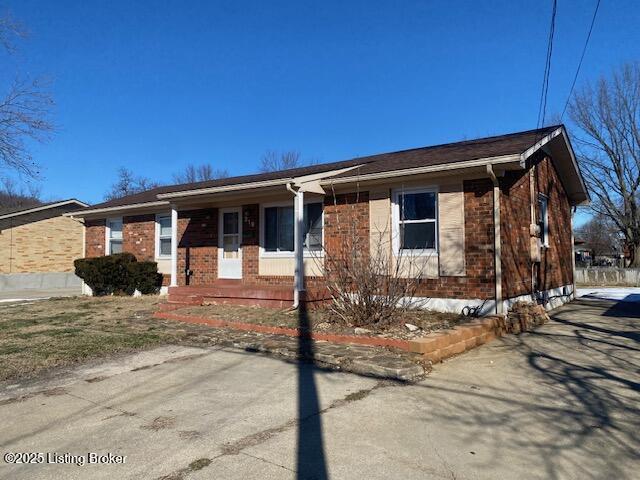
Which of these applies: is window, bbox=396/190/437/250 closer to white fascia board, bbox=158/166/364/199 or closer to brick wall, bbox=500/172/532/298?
brick wall, bbox=500/172/532/298

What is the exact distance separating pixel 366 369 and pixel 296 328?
2357mm

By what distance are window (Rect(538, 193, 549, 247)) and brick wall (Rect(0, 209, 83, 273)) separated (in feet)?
84.9

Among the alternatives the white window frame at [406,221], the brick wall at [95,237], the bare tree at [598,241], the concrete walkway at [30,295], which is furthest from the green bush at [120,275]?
the bare tree at [598,241]

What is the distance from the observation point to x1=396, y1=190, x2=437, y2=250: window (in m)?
9.98

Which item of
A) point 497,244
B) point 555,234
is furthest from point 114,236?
point 555,234

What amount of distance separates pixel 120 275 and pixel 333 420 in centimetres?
1295

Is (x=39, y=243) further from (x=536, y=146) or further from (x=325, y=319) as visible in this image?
(x=536, y=146)

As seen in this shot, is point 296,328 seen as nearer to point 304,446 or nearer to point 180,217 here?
point 304,446

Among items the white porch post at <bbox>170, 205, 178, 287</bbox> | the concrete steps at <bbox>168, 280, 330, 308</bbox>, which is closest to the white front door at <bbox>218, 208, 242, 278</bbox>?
the concrete steps at <bbox>168, 280, 330, 308</bbox>

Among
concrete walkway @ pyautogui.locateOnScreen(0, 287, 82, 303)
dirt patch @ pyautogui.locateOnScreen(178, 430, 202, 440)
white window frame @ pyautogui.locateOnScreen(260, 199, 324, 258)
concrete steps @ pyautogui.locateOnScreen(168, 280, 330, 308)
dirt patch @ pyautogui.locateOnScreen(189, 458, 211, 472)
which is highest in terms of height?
white window frame @ pyautogui.locateOnScreen(260, 199, 324, 258)

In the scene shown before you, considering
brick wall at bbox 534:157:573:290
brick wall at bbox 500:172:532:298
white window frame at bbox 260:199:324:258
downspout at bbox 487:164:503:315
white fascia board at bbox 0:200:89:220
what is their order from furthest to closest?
white fascia board at bbox 0:200:89:220 < brick wall at bbox 534:157:573:290 < white window frame at bbox 260:199:324:258 < brick wall at bbox 500:172:532:298 < downspout at bbox 487:164:503:315

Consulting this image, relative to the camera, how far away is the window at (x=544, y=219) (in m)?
12.5

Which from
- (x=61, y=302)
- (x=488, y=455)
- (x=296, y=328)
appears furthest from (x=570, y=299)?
(x=61, y=302)

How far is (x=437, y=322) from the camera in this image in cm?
842
